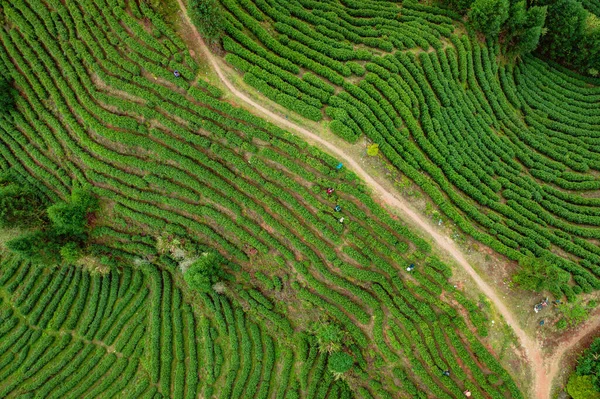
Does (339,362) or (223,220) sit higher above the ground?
(223,220)

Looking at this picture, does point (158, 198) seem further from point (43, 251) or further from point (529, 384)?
point (529, 384)

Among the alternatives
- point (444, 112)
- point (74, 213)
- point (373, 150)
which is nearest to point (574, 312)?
point (444, 112)

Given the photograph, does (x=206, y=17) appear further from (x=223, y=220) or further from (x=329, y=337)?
(x=329, y=337)

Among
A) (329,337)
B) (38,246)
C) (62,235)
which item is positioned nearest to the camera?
(329,337)

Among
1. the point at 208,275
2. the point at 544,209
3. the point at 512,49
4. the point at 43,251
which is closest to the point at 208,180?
the point at 208,275

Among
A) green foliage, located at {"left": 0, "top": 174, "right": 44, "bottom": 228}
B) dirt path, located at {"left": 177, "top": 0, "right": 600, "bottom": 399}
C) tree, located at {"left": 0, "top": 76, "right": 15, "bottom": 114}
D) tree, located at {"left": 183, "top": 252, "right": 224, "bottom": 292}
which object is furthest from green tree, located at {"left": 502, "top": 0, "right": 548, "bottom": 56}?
green foliage, located at {"left": 0, "top": 174, "right": 44, "bottom": 228}

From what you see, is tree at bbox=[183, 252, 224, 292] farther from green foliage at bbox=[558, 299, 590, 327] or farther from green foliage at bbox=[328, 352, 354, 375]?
green foliage at bbox=[558, 299, 590, 327]
